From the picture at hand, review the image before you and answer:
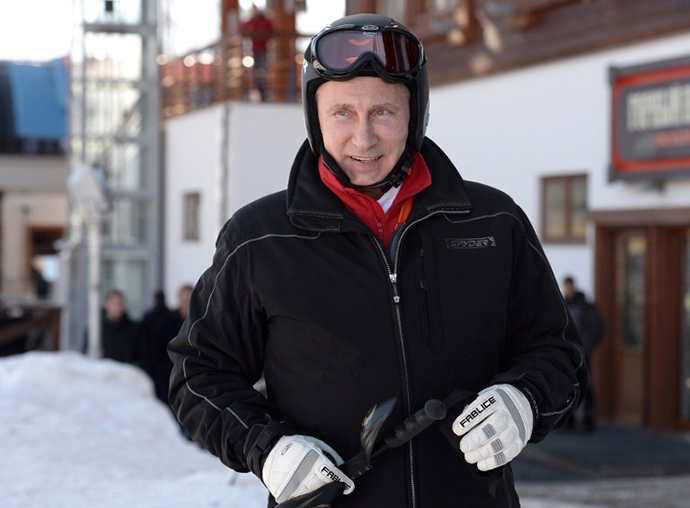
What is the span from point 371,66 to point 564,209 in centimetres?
1084

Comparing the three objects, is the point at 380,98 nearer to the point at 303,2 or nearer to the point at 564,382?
the point at 564,382

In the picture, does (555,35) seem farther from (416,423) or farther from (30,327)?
(416,423)

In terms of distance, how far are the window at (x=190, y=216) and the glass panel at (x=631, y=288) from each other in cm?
1059

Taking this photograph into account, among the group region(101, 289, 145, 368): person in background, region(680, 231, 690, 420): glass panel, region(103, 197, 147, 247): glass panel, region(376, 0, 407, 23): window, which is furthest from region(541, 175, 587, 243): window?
region(103, 197, 147, 247): glass panel

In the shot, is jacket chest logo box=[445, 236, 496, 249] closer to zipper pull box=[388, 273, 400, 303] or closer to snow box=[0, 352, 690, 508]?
zipper pull box=[388, 273, 400, 303]

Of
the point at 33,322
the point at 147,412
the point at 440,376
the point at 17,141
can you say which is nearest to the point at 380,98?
the point at 440,376

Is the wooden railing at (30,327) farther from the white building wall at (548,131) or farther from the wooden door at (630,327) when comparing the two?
the wooden door at (630,327)

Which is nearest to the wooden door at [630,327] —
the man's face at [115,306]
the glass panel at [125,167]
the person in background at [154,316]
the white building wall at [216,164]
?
the person in background at [154,316]

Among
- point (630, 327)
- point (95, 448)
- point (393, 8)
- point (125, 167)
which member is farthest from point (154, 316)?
point (125, 167)

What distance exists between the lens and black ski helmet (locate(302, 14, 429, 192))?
2.57 metres

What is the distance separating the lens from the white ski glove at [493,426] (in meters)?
2.32

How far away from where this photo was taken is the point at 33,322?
14.2 m

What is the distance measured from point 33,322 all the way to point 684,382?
7.07 metres

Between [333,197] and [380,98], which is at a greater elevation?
[380,98]
